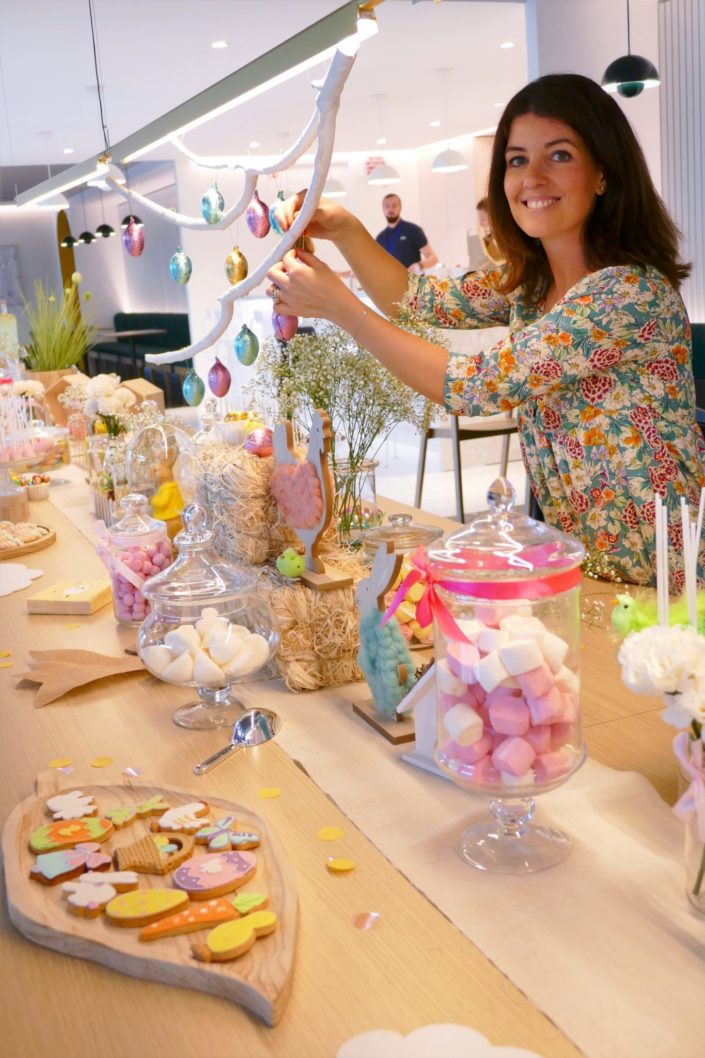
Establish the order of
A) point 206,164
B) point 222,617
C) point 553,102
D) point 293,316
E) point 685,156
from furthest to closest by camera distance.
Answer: point 685,156 → point 206,164 → point 553,102 → point 293,316 → point 222,617

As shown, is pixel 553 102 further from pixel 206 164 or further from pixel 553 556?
pixel 553 556

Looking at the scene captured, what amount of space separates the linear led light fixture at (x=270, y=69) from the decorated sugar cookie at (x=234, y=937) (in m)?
0.99

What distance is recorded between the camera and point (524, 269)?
2016mm

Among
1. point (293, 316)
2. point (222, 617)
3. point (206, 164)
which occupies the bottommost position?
point (222, 617)

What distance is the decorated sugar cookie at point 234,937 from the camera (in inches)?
33.9

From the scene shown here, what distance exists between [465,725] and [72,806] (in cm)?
47

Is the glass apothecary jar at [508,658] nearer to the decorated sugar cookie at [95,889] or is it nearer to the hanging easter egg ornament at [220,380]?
the decorated sugar cookie at [95,889]

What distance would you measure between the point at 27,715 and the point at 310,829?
21.6 inches

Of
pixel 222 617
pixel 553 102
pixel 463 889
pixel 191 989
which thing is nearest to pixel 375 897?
pixel 463 889

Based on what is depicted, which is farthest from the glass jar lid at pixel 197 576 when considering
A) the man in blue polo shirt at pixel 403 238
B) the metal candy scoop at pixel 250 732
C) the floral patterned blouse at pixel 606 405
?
the man in blue polo shirt at pixel 403 238

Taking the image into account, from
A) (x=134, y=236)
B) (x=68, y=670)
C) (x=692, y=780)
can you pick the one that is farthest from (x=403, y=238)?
(x=692, y=780)

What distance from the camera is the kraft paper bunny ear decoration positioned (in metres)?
1.51

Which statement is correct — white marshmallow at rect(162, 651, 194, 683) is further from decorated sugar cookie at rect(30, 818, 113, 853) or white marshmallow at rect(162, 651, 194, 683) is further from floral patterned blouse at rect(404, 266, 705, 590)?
floral patterned blouse at rect(404, 266, 705, 590)

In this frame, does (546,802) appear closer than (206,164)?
Yes
